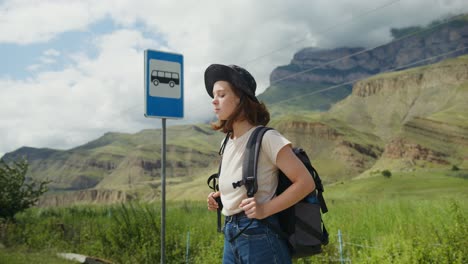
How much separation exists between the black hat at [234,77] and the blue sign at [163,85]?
2.58 metres

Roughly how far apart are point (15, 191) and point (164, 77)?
441 inches

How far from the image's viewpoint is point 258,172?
2.25m

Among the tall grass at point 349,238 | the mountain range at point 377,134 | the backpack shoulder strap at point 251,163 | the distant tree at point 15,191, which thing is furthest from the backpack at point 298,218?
the mountain range at point 377,134

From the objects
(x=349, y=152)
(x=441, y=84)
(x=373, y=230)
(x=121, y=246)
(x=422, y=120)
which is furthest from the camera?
(x=441, y=84)

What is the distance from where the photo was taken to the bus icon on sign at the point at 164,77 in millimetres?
5141

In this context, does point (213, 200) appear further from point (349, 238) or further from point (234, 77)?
point (349, 238)

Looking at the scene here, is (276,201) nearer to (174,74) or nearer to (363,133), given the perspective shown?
(174,74)

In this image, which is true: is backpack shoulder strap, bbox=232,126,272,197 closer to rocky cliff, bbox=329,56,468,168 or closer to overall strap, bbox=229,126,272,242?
overall strap, bbox=229,126,272,242

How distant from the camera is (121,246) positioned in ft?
28.3

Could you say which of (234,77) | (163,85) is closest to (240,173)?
(234,77)

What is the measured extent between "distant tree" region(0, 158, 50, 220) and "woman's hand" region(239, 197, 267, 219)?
13.8 m

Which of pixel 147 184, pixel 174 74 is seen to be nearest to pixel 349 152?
pixel 147 184

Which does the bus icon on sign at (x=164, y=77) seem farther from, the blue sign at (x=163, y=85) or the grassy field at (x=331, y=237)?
the grassy field at (x=331, y=237)

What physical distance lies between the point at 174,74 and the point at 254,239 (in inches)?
133
